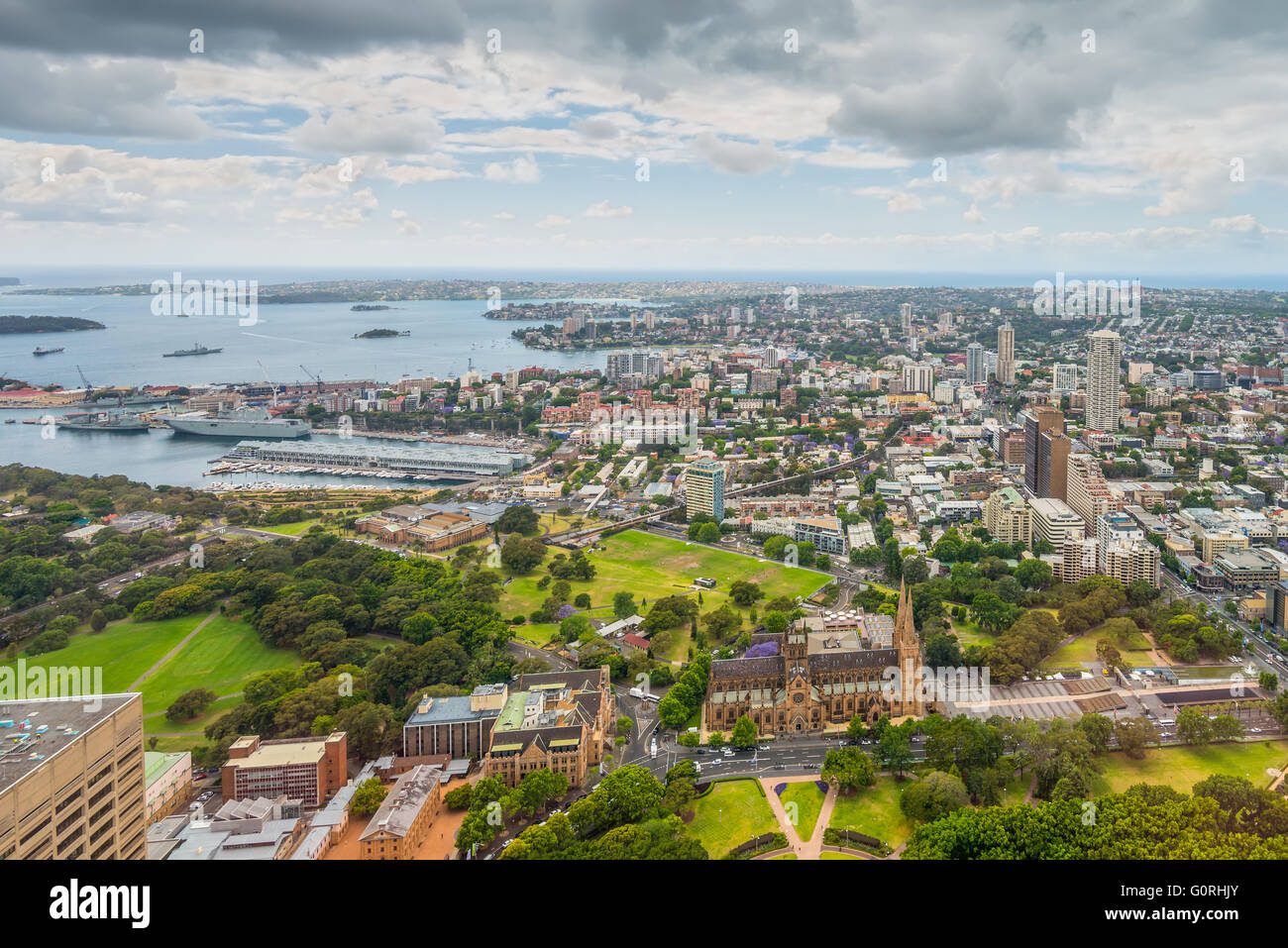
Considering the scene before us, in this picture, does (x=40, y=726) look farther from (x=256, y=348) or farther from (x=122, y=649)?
(x=256, y=348)

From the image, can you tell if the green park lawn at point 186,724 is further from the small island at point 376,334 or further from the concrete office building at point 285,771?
the small island at point 376,334

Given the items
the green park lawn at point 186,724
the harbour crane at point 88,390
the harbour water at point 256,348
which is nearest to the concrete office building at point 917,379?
the harbour water at point 256,348

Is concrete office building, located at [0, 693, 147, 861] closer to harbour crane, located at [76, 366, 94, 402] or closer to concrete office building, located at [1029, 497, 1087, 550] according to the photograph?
concrete office building, located at [1029, 497, 1087, 550]

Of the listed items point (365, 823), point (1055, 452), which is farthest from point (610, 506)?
point (365, 823)

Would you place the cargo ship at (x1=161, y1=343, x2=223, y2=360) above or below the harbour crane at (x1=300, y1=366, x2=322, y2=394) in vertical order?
above

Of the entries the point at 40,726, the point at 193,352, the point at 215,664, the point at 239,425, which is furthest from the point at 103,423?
the point at 40,726

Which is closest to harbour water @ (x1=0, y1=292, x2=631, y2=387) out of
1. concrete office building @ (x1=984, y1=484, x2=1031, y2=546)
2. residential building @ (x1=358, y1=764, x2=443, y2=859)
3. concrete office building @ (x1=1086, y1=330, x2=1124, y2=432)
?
concrete office building @ (x1=1086, y1=330, x2=1124, y2=432)
